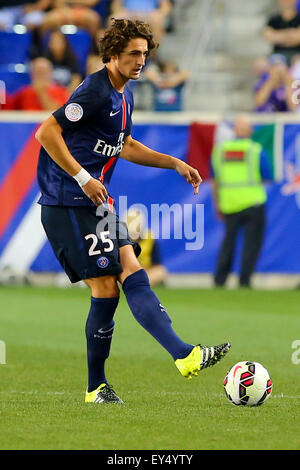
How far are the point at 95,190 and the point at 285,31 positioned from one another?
12445 mm

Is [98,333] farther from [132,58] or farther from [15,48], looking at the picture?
[15,48]

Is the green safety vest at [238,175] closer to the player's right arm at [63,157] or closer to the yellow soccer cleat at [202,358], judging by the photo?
the player's right arm at [63,157]

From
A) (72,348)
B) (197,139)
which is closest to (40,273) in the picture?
(197,139)

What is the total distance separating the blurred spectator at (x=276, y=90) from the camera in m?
16.5

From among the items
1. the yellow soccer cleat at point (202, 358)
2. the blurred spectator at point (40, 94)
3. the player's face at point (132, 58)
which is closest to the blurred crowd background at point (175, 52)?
the blurred spectator at point (40, 94)

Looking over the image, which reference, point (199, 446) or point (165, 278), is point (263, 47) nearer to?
point (165, 278)

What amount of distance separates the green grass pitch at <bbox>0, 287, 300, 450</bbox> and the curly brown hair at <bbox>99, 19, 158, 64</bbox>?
2.09 metres

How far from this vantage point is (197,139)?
51.2ft

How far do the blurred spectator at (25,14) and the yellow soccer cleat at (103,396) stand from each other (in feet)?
38.3

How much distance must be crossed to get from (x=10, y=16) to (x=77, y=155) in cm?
1195

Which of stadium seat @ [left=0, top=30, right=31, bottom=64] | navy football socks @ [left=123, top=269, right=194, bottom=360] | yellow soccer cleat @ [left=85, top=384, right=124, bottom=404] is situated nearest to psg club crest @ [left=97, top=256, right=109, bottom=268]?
navy football socks @ [left=123, top=269, right=194, bottom=360]

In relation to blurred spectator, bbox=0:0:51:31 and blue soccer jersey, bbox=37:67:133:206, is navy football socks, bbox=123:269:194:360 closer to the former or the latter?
blue soccer jersey, bbox=37:67:133:206

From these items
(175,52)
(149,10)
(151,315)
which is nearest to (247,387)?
(151,315)
